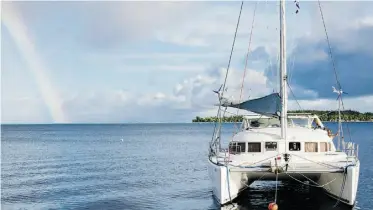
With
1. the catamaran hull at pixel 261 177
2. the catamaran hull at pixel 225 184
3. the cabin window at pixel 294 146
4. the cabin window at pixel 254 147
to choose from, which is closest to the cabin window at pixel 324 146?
the cabin window at pixel 294 146

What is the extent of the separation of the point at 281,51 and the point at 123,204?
11.8m

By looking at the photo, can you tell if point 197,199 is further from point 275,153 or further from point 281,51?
point 281,51

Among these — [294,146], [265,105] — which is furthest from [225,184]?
[265,105]

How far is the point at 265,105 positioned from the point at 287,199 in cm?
527

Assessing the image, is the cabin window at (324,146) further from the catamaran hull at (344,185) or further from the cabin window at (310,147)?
the catamaran hull at (344,185)

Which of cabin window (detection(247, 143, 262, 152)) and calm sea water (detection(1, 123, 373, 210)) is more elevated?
cabin window (detection(247, 143, 262, 152))

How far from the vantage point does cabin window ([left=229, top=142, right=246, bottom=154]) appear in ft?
85.3

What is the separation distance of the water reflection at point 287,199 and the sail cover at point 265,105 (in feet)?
15.3

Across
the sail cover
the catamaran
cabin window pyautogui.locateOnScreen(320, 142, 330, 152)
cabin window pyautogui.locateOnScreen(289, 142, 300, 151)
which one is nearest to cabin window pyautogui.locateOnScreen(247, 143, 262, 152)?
the catamaran

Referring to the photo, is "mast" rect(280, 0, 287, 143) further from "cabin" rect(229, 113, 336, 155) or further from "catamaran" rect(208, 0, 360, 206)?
"cabin" rect(229, 113, 336, 155)

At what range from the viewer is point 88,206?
1089 inches

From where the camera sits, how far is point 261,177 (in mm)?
26141

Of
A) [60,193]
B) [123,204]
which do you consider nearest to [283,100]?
[123,204]

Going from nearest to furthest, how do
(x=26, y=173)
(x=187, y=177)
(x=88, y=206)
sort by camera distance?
(x=88, y=206) < (x=187, y=177) < (x=26, y=173)
